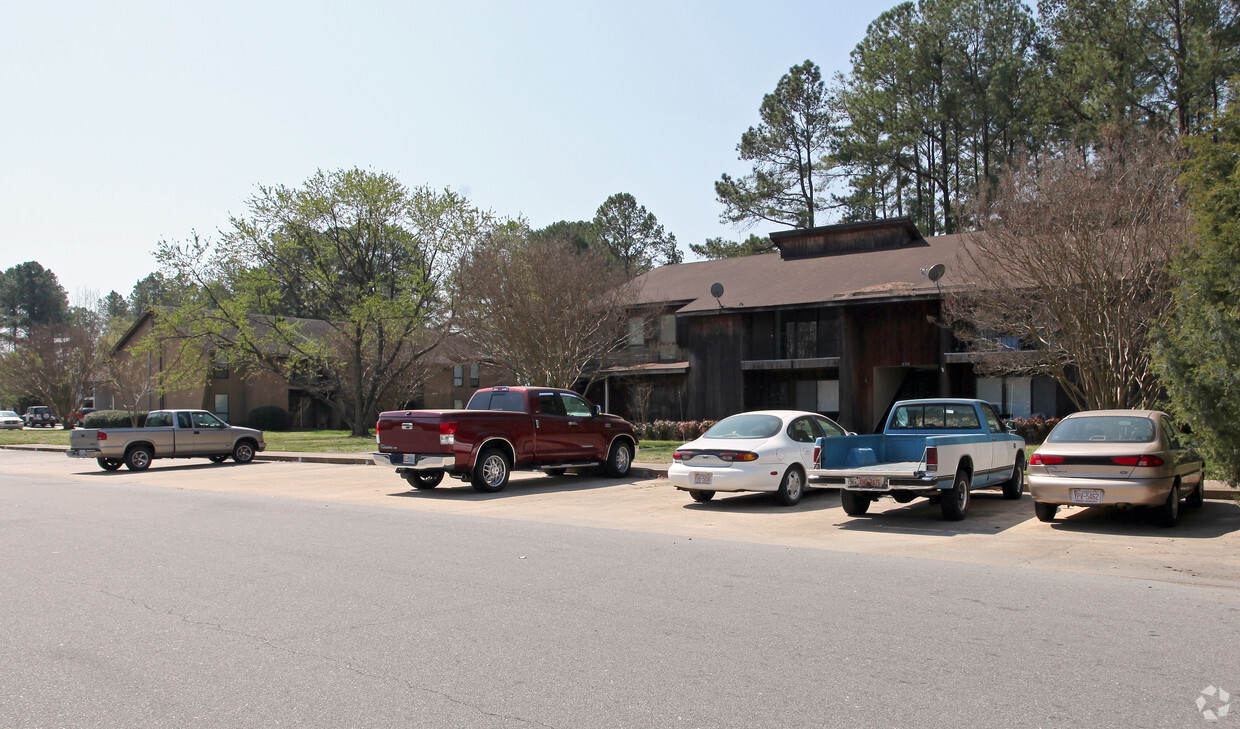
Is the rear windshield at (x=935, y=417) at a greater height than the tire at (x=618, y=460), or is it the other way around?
the rear windshield at (x=935, y=417)

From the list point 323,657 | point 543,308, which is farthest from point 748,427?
point 543,308

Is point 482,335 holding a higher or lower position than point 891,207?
lower

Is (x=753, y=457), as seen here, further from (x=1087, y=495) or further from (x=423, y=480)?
(x=423, y=480)

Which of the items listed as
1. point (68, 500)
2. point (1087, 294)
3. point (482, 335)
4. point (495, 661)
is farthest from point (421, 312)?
point (495, 661)

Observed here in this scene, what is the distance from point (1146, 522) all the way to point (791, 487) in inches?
190

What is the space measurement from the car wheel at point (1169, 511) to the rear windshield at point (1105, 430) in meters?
0.76

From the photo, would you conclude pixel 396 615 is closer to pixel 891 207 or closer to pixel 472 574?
pixel 472 574

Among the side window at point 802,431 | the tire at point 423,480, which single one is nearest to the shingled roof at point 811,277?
the side window at point 802,431

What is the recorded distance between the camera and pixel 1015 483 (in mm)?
14633

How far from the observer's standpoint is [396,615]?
6.80 metres

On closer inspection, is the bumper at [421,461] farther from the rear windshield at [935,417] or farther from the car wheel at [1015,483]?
the car wheel at [1015,483]

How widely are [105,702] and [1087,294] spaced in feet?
63.6

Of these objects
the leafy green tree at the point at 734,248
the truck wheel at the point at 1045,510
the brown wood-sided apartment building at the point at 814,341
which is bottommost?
the truck wheel at the point at 1045,510

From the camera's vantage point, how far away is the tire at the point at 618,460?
756 inches
